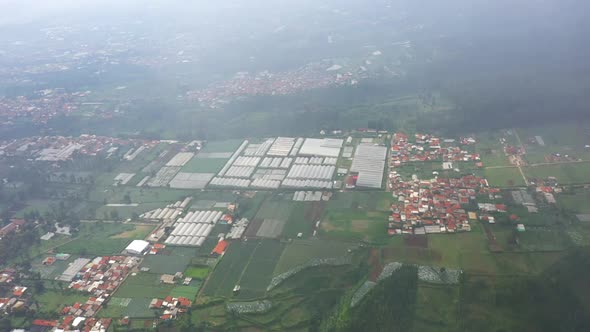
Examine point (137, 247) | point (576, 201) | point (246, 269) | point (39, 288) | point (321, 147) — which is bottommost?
point (576, 201)

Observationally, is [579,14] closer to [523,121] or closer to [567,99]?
[567,99]

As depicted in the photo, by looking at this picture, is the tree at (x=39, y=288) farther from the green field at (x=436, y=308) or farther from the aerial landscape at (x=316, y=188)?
the green field at (x=436, y=308)

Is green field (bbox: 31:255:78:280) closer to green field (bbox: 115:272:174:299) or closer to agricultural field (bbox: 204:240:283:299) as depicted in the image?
green field (bbox: 115:272:174:299)

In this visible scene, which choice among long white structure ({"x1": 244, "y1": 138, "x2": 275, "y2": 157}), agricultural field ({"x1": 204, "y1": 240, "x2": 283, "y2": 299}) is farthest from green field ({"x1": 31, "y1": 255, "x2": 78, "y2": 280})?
long white structure ({"x1": 244, "y1": 138, "x2": 275, "y2": 157})

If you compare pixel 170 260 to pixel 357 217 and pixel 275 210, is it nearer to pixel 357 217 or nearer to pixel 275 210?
pixel 275 210

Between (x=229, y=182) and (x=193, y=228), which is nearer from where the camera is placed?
(x=193, y=228)

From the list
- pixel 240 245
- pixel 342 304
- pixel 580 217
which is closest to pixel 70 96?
pixel 240 245

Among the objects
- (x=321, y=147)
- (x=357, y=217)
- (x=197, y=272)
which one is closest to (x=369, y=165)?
(x=321, y=147)
